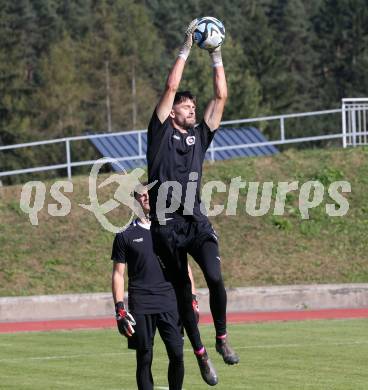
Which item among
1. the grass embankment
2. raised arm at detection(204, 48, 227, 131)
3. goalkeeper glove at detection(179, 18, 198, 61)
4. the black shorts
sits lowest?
the grass embankment

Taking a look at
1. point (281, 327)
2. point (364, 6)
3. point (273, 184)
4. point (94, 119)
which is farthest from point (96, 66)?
point (281, 327)

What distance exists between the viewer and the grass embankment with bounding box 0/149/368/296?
87.9ft

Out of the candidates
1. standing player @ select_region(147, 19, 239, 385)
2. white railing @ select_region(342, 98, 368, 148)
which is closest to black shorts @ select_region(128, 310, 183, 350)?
standing player @ select_region(147, 19, 239, 385)

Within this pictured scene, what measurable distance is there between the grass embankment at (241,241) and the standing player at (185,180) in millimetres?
15384

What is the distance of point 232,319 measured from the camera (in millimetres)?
22328

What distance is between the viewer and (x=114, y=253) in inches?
484

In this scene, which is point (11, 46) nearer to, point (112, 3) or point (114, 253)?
point (112, 3)

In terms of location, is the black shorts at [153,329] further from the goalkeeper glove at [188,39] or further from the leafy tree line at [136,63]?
the leafy tree line at [136,63]

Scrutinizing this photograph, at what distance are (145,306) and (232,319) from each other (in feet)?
34.3

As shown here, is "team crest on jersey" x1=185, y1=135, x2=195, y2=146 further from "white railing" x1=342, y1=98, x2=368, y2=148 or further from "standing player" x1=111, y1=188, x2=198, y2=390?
"white railing" x1=342, y1=98, x2=368, y2=148

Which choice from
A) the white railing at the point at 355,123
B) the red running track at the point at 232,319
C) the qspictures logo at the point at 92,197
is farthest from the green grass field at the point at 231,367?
the white railing at the point at 355,123

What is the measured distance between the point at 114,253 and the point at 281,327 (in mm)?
8931

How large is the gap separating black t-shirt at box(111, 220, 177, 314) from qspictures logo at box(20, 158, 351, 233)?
1623 cm

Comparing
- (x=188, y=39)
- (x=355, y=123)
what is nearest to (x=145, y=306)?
(x=188, y=39)
